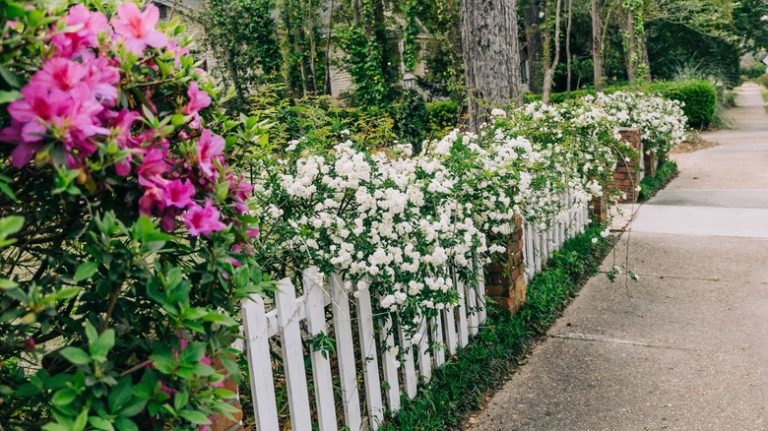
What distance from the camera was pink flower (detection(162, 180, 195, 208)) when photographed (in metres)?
1.63

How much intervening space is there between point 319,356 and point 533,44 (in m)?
26.5

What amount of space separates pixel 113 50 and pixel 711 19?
80.4 ft

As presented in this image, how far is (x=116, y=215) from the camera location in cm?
167

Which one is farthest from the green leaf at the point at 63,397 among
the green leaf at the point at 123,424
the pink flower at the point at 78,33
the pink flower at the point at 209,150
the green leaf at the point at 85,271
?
the pink flower at the point at 78,33

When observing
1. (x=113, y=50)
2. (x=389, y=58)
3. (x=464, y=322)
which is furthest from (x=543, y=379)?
(x=389, y=58)

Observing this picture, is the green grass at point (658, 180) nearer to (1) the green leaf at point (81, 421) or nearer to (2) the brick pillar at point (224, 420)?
(2) the brick pillar at point (224, 420)

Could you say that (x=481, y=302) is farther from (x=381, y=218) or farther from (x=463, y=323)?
(x=381, y=218)

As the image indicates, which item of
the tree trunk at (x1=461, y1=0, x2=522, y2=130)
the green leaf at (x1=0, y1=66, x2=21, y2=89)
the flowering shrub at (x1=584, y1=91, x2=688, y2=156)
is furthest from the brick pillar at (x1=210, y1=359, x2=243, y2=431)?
the flowering shrub at (x1=584, y1=91, x2=688, y2=156)

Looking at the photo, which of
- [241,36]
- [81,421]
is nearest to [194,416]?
[81,421]

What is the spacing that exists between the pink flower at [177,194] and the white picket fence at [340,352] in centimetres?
79

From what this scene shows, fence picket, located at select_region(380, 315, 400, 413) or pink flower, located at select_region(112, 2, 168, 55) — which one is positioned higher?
pink flower, located at select_region(112, 2, 168, 55)

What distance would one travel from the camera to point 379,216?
10.4ft

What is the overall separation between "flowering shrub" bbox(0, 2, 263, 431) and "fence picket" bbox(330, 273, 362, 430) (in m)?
1.25

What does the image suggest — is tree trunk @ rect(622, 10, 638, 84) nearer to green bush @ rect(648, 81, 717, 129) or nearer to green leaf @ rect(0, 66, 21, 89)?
green bush @ rect(648, 81, 717, 129)
